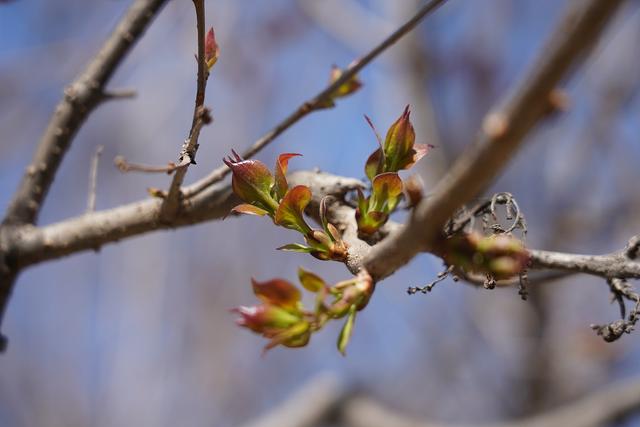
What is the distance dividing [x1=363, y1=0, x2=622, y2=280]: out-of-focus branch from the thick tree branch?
0.86 meters

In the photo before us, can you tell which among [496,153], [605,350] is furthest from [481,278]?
[605,350]

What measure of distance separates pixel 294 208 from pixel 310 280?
97 mm

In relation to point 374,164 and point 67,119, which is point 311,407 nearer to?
point 67,119

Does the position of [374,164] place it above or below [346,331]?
above

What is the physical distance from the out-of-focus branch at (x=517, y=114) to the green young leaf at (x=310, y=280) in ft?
0.59

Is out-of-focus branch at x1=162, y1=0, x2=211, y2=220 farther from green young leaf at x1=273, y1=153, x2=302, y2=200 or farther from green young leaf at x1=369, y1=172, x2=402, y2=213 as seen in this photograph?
green young leaf at x1=369, y1=172, x2=402, y2=213

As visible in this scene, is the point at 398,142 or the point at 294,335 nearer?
the point at 294,335

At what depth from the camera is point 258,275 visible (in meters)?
4.68

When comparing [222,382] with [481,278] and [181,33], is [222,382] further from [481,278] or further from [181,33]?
[481,278]

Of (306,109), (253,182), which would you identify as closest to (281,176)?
(253,182)

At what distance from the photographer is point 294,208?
708mm

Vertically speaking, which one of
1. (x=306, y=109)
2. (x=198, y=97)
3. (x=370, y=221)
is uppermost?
(x=306, y=109)

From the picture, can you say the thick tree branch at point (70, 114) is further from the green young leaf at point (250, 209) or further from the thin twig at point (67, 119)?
the green young leaf at point (250, 209)

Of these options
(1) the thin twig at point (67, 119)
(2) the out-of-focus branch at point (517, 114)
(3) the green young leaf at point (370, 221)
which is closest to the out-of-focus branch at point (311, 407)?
(1) the thin twig at point (67, 119)
